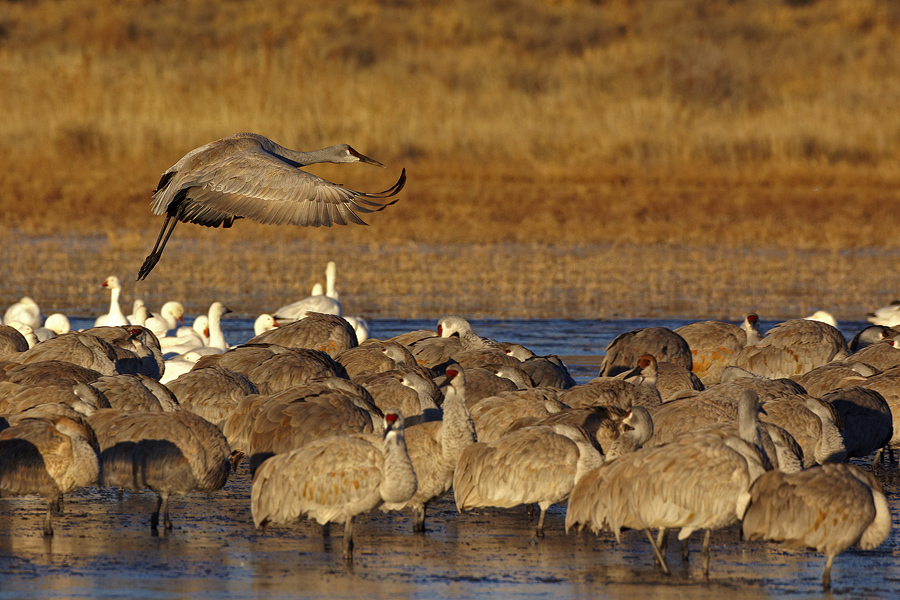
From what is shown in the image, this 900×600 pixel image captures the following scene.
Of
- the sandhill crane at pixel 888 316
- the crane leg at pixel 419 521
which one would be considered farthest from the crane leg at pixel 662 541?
the sandhill crane at pixel 888 316

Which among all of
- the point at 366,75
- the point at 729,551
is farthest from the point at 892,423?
the point at 366,75

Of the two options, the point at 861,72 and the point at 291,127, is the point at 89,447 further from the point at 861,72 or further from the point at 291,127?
the point at 861,72

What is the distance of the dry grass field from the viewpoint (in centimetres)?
2186

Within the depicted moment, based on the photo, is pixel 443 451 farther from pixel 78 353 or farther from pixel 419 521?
pixel 78 353

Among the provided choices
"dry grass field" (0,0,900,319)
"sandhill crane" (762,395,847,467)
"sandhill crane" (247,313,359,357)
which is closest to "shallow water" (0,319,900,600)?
"sandhill crane" (762,395,847,467)

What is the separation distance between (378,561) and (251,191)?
394 centimetres

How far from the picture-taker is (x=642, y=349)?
44.4 ft

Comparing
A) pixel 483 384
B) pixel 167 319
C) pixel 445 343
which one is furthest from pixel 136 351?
pixel 167 319

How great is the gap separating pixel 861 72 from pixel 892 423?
2966 cm

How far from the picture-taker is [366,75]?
37.9m

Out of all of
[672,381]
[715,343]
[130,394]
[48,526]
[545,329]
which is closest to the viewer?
[48,526]

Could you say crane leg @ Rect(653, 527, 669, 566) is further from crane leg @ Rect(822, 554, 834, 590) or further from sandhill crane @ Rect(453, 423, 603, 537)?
crane leg @ Rect(822, 554, 834, 590)

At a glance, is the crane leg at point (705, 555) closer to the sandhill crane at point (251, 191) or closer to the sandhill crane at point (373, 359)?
the sandhill crane at point (251, 191)

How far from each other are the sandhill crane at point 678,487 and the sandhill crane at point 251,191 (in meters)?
3.01
